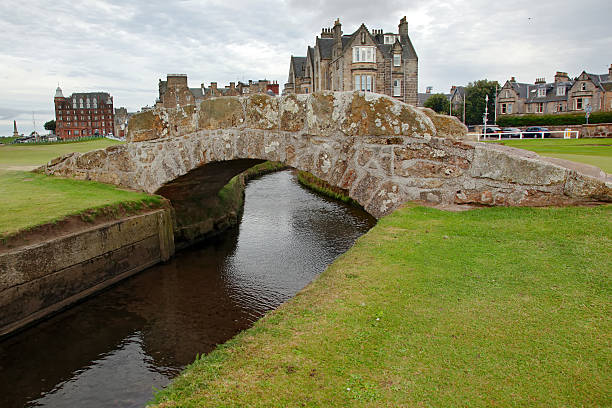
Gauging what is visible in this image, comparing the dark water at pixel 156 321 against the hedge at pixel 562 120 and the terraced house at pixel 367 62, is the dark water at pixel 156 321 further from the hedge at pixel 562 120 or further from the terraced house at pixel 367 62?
the hedge at pixel 562 120

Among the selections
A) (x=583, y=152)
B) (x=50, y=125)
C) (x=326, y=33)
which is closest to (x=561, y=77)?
(x=326, y=33)

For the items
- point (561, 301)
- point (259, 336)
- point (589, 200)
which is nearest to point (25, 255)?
point (259, 336)

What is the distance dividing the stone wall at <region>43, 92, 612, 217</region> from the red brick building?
109m

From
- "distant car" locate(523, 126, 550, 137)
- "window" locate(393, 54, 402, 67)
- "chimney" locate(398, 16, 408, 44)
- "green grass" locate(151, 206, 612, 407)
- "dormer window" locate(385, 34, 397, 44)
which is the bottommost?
"green grass" locate(151, 206, 612, 407)

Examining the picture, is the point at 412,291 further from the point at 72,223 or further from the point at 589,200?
the point at 72,223

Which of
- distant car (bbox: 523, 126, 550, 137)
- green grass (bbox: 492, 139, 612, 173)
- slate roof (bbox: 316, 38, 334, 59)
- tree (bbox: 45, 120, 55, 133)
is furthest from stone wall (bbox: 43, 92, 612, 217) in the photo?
tree (bbox: 45, 120, 55, 133)

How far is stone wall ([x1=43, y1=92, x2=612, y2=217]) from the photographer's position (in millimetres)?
5320

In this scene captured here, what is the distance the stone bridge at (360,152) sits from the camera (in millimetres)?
5328

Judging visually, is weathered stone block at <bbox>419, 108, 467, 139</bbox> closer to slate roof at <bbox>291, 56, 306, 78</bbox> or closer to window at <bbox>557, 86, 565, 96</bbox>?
slate roof at <bbox>291, 56, 306, 78</bbox>

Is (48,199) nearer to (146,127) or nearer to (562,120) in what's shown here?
(146,127)

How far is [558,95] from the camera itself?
60312 mm

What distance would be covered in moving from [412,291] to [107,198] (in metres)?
7.86

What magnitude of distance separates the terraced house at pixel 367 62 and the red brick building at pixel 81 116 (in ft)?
249

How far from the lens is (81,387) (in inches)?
227
